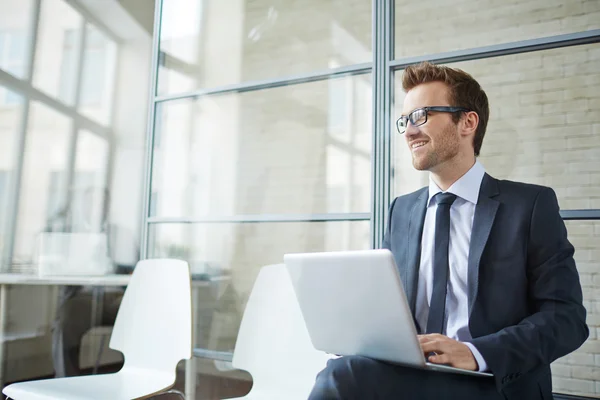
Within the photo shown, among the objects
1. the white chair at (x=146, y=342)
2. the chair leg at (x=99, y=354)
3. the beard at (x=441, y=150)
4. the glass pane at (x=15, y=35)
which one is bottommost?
the chair leg at (x=99, y=354)

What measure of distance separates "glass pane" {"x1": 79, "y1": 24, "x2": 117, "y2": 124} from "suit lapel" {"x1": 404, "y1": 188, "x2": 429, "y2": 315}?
2150 millimetres

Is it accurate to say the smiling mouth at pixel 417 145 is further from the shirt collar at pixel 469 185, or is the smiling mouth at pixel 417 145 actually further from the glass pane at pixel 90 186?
the glass pane at pixel 90 186

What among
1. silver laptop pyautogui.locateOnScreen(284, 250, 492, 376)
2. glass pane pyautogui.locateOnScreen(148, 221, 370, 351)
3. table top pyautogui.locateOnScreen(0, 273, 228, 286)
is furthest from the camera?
table top pyautogui.locateOnScreen(0, 273, 228, 286)

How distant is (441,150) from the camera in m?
1.75

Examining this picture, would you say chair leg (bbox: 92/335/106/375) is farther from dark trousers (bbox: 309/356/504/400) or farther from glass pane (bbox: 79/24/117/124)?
dark trousers (bbox: 309/356/504/400)

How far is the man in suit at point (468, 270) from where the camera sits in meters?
1.28

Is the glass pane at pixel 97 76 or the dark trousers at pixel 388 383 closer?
the dark trousers at pixel 388 383

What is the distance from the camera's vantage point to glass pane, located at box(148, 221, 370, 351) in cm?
251

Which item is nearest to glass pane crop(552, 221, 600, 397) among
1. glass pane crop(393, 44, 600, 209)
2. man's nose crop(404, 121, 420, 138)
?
glass pane crop(393, 44, 600, 209)

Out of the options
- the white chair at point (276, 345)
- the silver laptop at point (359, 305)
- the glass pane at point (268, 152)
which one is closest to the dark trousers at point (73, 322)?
the glass pane at point (268, 152)

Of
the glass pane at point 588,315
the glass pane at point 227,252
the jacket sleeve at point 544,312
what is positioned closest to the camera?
the jacket sleeve at point 544,312

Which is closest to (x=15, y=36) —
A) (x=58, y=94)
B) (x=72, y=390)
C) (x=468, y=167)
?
(x=58, y=94)

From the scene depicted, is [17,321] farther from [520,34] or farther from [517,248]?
[520,34]

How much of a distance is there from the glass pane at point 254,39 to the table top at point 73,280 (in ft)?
3.50
